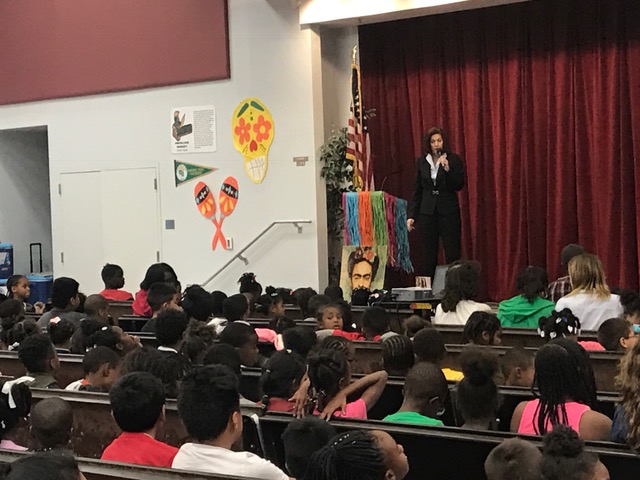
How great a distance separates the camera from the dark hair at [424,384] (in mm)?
3689

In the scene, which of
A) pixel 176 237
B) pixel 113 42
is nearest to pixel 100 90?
pixel 113 42

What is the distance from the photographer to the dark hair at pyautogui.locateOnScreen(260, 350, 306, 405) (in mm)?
3855

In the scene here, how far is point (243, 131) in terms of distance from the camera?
10.4 metres

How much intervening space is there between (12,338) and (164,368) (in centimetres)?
222

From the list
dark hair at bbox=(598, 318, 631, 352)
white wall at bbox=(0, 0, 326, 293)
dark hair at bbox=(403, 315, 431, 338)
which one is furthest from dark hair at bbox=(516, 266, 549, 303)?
white wall at bbox=(0, 0, 326, 293)

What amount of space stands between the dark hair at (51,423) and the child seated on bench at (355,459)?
4.70 ft

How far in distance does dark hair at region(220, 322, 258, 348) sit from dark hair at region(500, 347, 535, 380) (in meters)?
1.31

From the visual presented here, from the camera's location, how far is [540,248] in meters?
9.51

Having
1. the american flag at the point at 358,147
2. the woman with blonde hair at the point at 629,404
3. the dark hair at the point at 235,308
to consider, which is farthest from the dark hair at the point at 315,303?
the american flag at the point at 358,147

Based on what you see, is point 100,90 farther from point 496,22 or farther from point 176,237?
point 496,22

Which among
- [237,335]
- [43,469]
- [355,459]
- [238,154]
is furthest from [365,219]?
[43,469]

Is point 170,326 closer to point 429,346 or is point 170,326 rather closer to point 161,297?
point 429,346

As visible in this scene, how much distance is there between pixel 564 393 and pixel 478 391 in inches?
13.8

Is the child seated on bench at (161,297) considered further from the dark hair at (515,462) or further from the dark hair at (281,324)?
the dark hair at (515,462)
